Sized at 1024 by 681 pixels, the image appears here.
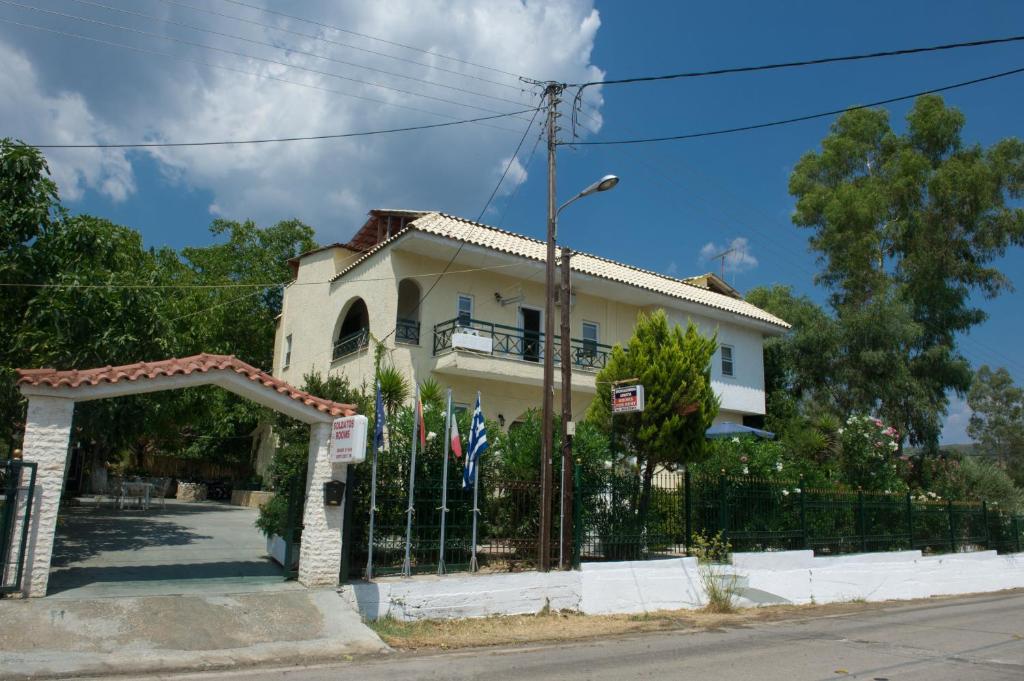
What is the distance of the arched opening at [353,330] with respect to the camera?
22.3 meters

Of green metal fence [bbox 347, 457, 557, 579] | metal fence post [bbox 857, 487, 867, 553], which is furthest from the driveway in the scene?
metal fence post [bbox 857, 487, 867, 553]

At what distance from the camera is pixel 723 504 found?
15.6 m

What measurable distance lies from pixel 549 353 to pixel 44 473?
25.4 ft

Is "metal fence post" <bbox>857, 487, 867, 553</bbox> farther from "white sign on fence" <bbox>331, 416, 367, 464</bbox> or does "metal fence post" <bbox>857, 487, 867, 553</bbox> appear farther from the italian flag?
"white sign on fence" <bbox>331, 416, 367, 464</bbox>

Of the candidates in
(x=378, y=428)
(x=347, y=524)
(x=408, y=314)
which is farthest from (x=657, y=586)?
(x=408, y=314)

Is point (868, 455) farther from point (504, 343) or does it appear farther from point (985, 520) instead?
point (504, 343)

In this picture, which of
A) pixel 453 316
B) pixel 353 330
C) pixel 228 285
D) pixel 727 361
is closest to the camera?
pixel 453 316

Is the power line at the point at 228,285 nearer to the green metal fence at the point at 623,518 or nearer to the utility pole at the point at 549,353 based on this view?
the green metal fence at the point at 623,518

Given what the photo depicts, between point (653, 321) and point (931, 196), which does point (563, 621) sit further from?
point (931, 196)

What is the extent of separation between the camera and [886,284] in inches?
1235

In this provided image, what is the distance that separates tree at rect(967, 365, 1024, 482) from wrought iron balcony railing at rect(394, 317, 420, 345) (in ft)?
176

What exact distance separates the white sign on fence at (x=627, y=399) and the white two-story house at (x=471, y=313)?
4263 millimetres

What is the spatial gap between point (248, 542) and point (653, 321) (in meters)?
9.44

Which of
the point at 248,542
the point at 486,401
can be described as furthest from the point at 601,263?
the point at 248,542
